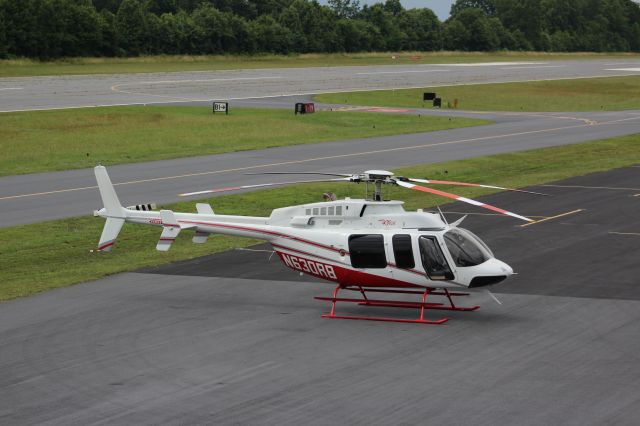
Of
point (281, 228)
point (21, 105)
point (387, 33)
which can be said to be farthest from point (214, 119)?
point (387, 33)

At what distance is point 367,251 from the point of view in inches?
948

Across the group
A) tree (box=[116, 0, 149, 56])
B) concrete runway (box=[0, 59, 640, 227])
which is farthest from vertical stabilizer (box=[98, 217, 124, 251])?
tree (box=[116, 0, 149, 56])

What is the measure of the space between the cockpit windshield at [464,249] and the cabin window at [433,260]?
26 centimetres

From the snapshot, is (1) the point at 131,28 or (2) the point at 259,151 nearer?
(2) the point at 259,151

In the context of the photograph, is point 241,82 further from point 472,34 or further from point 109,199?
point 472,34

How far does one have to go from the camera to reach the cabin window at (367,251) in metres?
24.0

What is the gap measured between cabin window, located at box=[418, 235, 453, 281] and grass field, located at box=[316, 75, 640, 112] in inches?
2508

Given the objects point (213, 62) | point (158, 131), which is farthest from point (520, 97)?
point (213, 62)

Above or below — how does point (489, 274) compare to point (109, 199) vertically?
below

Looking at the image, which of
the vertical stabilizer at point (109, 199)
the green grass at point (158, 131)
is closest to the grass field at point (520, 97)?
the green grass at point (158, 131)

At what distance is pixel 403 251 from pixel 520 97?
74.9m

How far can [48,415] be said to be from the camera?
17.6 m

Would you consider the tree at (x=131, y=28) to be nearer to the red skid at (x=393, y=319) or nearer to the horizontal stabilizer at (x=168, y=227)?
the horizontal stabilizer at (x=168, y=227)

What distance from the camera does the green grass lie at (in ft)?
182
